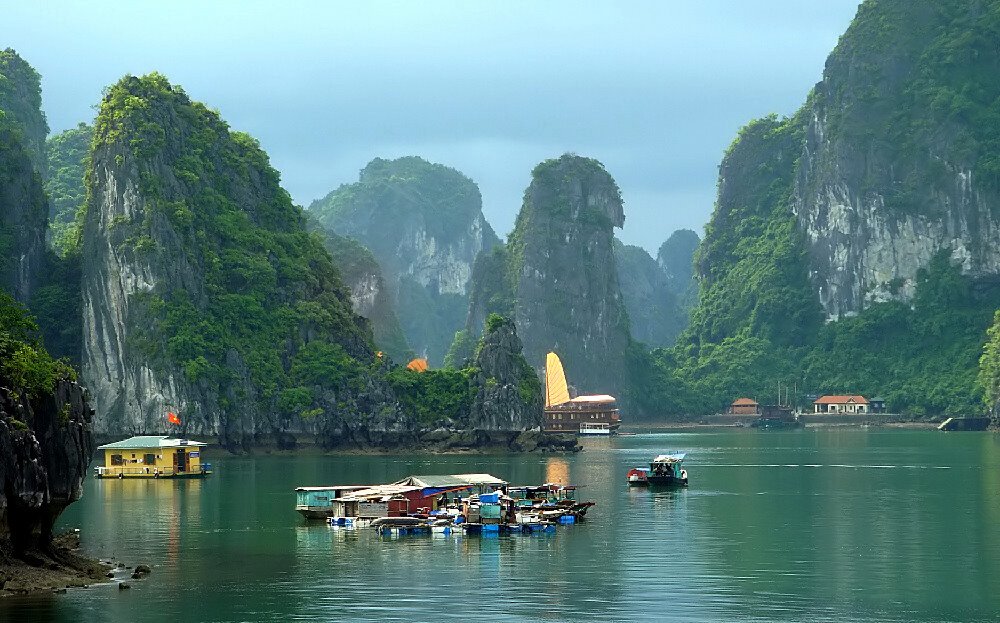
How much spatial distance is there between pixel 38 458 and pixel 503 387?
91270 millimetres

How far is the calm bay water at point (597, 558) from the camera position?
131 feet

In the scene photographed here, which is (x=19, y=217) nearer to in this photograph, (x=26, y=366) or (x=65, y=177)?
(x=65, y=177)

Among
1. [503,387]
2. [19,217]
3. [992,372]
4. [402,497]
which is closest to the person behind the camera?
[402,497]

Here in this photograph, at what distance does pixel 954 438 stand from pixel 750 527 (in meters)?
95.6

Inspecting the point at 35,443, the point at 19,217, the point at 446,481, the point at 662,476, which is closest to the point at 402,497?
the point at 446,481

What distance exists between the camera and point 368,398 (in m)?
128

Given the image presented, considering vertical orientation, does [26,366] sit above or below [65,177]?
below

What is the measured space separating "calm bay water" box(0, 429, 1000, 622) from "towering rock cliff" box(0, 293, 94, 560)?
2.16 meters

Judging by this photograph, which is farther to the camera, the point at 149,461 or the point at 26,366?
the point at 149,461

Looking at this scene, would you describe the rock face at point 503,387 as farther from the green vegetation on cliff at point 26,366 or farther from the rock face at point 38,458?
the green vegetation on cliff at point 26,366

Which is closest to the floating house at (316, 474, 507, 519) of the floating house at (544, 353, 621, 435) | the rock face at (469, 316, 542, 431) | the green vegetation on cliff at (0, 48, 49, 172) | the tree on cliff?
the rock face at (469, 316, 542, 431)

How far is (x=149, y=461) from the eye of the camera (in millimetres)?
93375

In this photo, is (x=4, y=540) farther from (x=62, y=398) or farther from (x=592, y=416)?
(x=592, y=416)

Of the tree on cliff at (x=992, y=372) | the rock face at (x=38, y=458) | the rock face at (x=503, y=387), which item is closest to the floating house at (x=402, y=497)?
the rock face at (x=38, y=458)
